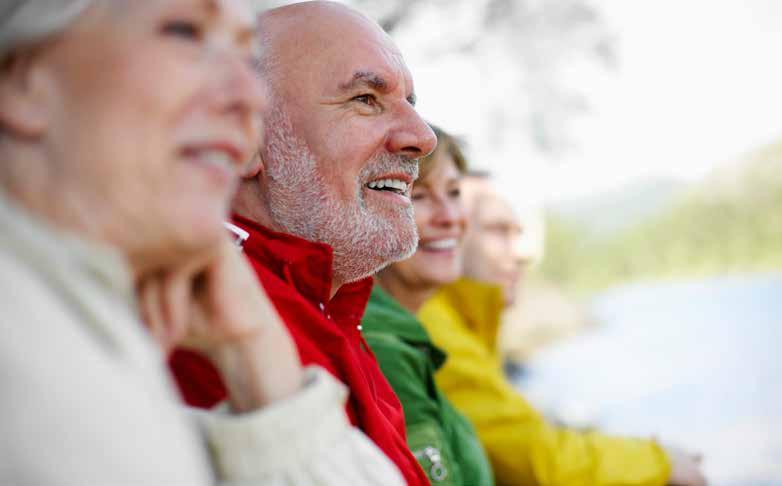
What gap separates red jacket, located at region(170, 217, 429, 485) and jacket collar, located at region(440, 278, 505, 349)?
2.24 metres

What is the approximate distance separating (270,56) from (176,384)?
1087mm

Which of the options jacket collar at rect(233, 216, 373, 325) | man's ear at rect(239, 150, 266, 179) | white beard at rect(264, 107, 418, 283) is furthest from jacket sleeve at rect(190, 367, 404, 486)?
man's ear at rect(239, 150, 266, 179)

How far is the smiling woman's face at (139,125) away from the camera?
31.7 inches

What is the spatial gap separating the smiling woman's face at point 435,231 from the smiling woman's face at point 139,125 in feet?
7.78

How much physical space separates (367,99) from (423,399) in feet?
3.21

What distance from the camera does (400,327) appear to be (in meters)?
2.63

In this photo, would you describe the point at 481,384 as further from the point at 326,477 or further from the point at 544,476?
the point at 326,477

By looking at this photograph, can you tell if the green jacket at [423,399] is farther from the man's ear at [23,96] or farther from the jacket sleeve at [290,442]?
the man's ear at [23,96]

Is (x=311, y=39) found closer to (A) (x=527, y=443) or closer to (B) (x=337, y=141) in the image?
(B) (x=337, y=141)

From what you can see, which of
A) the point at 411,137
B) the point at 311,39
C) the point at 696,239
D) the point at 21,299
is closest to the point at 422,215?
the point at 411,137

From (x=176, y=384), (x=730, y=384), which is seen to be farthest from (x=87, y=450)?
(x=730, y=384)

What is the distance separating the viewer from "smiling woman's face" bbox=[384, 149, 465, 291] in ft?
10.7

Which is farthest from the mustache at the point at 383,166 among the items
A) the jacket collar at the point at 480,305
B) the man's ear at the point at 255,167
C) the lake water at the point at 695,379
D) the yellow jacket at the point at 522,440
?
the lake water at the point at 695,379

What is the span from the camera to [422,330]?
2.65 meters
